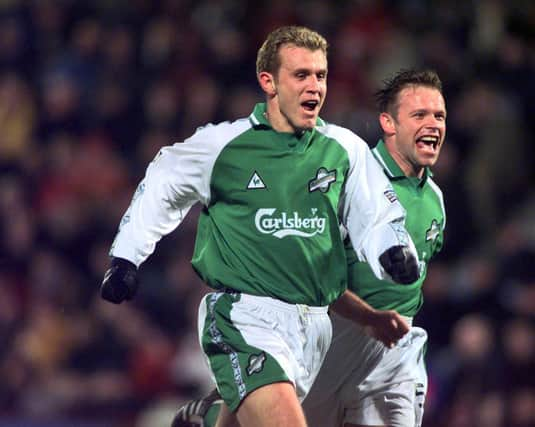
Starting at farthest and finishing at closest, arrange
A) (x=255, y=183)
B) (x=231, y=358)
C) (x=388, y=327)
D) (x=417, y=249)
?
(x=417, y=249) < (x=388, y=327) < (x=255, y=183) < (x=231, y=358)

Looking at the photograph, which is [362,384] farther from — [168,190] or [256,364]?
[168,190]

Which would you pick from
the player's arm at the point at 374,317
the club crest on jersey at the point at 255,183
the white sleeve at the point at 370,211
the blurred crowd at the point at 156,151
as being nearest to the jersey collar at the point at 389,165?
the white sleeve at the point at 370,211

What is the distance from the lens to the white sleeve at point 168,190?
498 cm

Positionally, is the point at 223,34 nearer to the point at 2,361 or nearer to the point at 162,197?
the point at 2,361

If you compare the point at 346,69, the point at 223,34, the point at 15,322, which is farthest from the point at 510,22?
the point at 15,322

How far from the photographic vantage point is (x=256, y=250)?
4910 mm

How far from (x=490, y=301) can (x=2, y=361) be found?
3.86 m

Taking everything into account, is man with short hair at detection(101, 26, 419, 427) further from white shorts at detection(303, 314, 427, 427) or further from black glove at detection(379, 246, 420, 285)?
white shorts at detection(303, 314, 427, 427)

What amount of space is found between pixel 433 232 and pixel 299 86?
106 centimetres

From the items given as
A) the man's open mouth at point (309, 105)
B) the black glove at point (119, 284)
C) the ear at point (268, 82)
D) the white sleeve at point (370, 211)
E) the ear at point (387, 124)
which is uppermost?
the ear at point (268, 82)

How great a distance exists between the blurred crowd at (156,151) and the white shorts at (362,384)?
7.74ft

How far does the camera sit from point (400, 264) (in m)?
4.82

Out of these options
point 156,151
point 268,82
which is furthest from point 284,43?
point 156,151

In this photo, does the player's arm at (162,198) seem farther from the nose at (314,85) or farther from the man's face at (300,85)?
the nose at (314,85)
